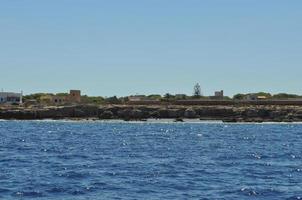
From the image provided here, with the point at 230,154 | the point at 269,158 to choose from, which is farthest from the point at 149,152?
the point at 269,158

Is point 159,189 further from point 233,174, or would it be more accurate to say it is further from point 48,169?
point 48,169

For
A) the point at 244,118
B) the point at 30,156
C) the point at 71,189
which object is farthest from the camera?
the point at 244,118

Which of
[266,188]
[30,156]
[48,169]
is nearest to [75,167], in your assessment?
[48,169]

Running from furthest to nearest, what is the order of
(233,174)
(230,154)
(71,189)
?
(230,154) → (233,174) → (71,189)

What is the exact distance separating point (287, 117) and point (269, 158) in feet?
467

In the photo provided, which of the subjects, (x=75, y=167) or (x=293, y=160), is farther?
(x=293, y=160)

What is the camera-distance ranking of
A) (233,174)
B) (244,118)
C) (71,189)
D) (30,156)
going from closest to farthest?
(71,189) < (233,174) < (30,156) < (244,118)

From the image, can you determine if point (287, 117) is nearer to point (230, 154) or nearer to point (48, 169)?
point (230, 154)

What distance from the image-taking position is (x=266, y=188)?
36.7 meters

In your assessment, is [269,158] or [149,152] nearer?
[269,158]

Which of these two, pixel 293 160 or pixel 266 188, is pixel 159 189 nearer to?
pixel 266 188

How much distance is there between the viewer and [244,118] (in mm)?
195125

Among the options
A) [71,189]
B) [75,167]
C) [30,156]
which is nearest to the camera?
[71,189]

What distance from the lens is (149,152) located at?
62281 millimetres
